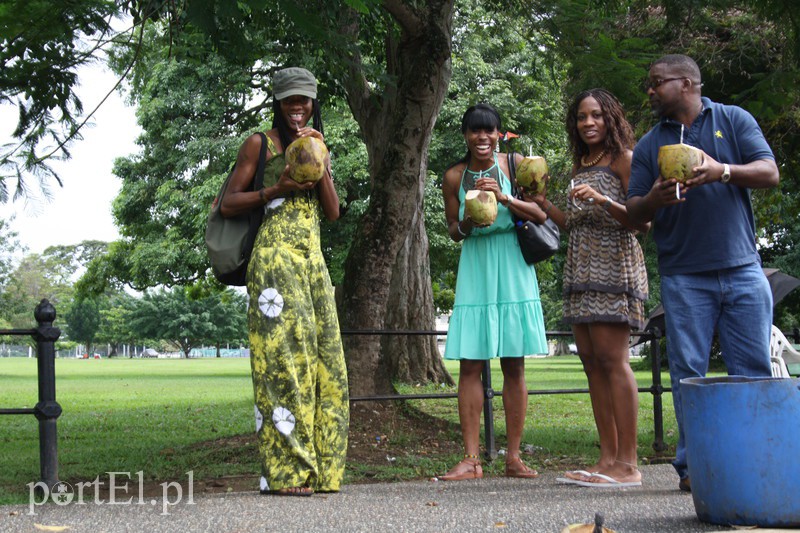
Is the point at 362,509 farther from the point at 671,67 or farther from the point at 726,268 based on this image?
the point at 671,67

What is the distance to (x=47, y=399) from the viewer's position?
603cm

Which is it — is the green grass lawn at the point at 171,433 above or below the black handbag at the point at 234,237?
below

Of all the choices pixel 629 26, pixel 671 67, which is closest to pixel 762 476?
pixel 671 67

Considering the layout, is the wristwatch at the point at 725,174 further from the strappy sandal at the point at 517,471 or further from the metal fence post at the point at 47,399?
the metal fence post at the point at 47,399

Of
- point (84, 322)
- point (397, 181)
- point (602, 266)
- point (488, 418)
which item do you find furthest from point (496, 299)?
point (84, 322)

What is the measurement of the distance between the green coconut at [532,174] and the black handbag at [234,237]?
1.51 m

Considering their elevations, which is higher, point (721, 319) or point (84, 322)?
point (84, 322)

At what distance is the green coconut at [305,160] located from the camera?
16.6 feet

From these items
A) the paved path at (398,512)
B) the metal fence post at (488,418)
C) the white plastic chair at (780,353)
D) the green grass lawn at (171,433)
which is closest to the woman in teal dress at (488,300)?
the paved path at (398,512)

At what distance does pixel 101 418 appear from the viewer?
14.4 meters

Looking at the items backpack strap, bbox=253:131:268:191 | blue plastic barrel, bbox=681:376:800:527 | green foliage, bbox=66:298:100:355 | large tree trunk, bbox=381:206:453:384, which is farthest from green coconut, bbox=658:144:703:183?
green foliage, bbox=66:298:100:355

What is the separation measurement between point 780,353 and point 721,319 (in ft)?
23.7

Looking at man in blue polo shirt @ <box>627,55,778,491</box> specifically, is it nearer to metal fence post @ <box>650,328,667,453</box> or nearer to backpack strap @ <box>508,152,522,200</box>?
backpack strap @ <box>508,152,522,200</box>

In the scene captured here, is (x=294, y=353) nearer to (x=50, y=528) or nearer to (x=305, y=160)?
(x=305, y=160)
